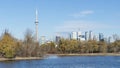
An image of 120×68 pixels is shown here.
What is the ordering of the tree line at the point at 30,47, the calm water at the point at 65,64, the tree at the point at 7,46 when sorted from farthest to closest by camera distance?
the tree line at the point at 30,47 → the tree at the point at 7,46 → the calm water at the point at 65,64

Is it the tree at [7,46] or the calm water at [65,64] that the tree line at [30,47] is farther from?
the calm water at [65,64]

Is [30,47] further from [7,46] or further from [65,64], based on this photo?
[65,64]

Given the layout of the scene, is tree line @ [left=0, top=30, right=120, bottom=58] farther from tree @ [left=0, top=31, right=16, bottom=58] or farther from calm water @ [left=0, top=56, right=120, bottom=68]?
calm water @ [left=0, top=56, right=120, bottom=68]

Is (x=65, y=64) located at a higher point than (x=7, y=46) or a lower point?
lower

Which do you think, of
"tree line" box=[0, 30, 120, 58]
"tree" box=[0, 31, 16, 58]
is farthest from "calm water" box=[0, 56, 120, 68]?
"tree line" box=[0, 30, 120, 58]

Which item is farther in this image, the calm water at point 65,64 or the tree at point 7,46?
the tree at point 7,46

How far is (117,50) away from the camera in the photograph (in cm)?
17250

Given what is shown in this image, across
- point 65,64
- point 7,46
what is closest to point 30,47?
point 7,46

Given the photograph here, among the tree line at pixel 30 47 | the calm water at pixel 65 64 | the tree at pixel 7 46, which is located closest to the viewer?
the calm water at pixel 65 64

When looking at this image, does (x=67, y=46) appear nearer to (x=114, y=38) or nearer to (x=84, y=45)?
(x=84, y=45)

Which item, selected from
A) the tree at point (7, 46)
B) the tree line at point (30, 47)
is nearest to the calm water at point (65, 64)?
the tree at point (7, 46)

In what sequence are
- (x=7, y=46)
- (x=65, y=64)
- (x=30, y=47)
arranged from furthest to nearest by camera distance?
(x=30, y=47) < (x=7, y=46) < (x=65, y=64)

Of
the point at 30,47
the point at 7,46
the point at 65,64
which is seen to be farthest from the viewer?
the point at 30,47

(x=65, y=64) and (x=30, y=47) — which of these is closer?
(x=65, y=64)
